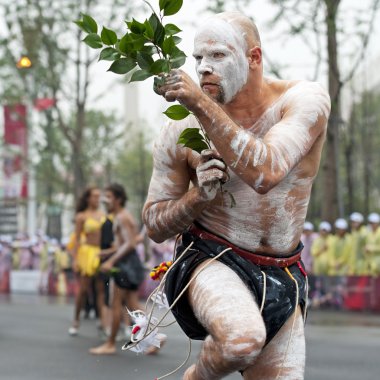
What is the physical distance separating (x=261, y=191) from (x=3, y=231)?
43.8 meters

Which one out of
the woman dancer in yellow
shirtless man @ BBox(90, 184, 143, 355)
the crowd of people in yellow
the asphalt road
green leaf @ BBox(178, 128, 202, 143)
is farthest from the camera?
the crowd of people in yellow

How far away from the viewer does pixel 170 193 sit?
4688 mm

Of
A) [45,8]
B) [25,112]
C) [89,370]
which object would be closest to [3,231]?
[25,112]

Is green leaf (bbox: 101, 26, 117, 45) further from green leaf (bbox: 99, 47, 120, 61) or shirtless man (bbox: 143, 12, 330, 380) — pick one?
shirtless man (bbox: 143, 12, 330, 380)

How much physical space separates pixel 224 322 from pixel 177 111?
33.6 inches

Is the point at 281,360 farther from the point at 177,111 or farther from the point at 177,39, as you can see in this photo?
the point at 177,39

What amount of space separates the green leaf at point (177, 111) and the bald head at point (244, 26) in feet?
1.64

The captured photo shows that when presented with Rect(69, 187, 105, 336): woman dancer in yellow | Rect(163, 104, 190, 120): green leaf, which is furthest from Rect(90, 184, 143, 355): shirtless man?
Rect(163, 104, 190, 120): green leaf

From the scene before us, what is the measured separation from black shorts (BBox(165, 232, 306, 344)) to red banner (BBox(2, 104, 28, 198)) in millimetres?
27902

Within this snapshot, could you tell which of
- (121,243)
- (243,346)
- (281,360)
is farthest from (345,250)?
(243,346)

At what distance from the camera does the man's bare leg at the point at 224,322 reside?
13.2ft

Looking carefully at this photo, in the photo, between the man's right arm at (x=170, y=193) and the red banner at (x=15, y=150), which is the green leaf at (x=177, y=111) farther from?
the red banner at (x=15, y=150)

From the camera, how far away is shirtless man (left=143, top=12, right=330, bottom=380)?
4082 mm

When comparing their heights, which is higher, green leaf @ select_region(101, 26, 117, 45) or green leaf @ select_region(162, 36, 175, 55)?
green leaf @ select_region(101, 26, 117, 45)
